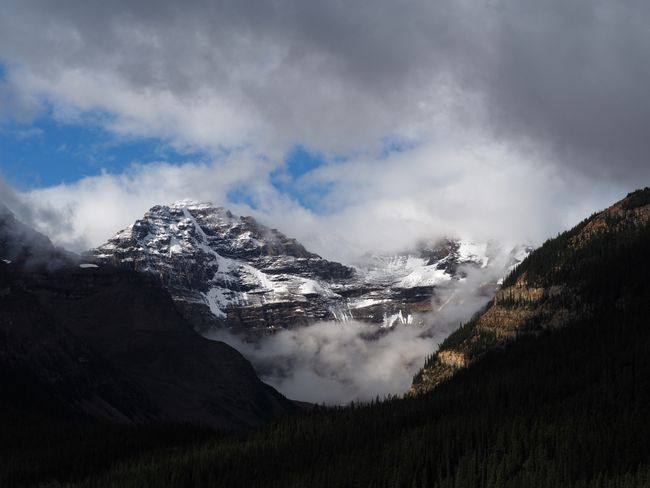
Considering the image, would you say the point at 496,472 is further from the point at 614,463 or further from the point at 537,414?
the point at 537,414

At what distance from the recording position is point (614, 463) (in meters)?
160

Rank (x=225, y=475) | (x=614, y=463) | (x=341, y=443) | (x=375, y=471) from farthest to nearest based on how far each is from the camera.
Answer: (x=341, y=443), (x=225, y=475), (x=375, y=471), (x=614, y=463)

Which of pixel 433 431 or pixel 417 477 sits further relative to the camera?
pixel 433 431

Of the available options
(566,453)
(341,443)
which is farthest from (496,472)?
(341,443)

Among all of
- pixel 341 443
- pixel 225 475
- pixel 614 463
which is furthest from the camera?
pixel 341 443

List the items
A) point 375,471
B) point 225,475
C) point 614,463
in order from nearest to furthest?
point 614,463
point 375,471
point 225,475

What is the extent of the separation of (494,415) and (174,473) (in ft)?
209

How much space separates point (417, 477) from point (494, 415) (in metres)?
31.9

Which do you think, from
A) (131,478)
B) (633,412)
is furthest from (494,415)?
(131,478)

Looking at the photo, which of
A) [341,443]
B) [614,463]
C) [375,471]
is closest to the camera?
[614,463]

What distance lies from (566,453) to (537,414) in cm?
2770

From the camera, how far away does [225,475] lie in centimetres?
18450

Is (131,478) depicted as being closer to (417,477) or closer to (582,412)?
(417,477)

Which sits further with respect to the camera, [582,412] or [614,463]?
[582,412]
